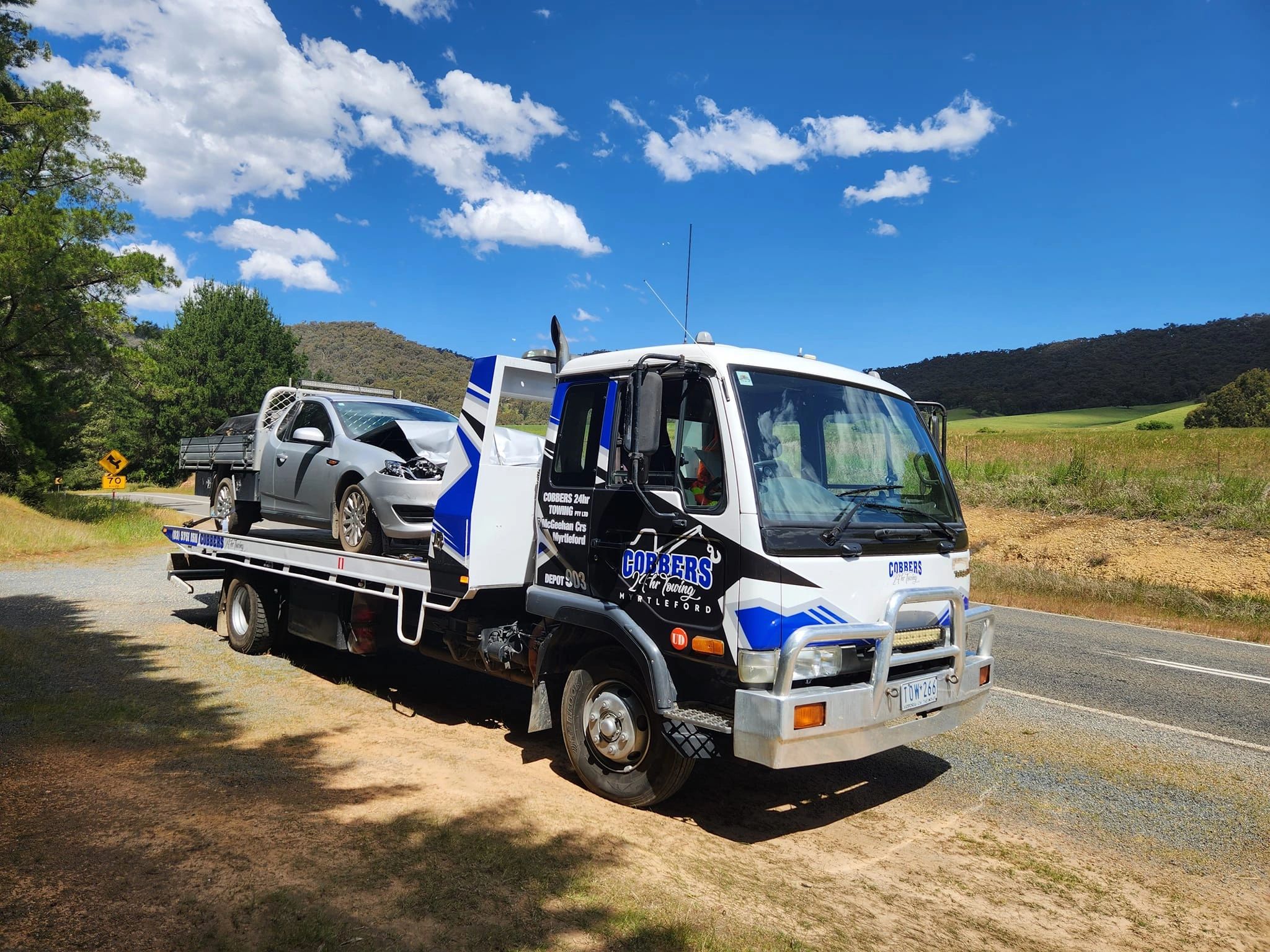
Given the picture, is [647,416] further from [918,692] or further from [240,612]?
[240,612]

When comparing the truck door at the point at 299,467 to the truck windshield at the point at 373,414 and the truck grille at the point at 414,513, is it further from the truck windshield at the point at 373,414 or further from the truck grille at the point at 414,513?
the truck grille at the point at 414,513

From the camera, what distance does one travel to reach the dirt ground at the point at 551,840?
128 inches

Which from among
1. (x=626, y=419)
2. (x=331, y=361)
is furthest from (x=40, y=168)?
(x=331, y=361)

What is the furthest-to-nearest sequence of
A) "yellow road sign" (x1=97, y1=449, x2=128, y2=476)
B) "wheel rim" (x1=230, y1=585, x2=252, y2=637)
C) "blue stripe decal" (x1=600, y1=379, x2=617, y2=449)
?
"yellow road sign" (x1=97, y1=449, x2=128, y2=476) < "wheel rim" (x1=230, y1=585, x2=252, y2=637) < "blue stripe decal" (x1=600, y1=379, x2=617, y2=449)

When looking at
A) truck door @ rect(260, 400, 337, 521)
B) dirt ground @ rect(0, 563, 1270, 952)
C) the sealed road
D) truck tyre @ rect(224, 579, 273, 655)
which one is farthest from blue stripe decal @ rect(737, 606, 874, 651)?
truck tyre @ rect(224, 579, 273, 655)

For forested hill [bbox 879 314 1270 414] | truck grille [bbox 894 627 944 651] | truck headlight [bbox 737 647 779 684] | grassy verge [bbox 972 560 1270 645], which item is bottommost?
grassy verge [bbox 972 560 1270 645]

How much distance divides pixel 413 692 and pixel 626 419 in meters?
4.23

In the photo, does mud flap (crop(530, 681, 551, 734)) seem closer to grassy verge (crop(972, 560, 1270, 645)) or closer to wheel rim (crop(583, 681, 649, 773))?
wheel rim (crop(583, 681, 649, 773))

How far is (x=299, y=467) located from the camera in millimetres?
8125

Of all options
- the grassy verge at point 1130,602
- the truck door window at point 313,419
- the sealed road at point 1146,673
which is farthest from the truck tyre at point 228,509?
the grassy verge at point 1130,602

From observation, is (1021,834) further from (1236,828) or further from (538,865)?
(538,865)

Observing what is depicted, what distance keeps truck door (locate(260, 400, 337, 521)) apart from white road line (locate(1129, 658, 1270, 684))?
897 cm

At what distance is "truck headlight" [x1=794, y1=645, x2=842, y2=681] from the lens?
386cm

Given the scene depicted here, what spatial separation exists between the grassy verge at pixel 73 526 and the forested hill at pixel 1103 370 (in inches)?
2001
